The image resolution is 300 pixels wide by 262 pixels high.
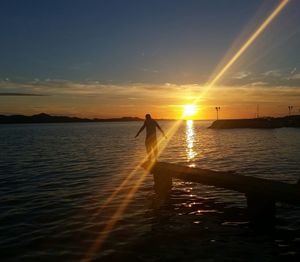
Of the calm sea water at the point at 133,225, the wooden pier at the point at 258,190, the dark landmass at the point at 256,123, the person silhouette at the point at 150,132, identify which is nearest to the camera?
the calm sea water at the point at 133,225

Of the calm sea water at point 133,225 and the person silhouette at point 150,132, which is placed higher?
the person silhouette at point 150,132

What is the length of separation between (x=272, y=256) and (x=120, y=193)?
1038cm

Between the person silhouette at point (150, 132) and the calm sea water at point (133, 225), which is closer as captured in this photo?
the calm sea water at point (133, 225)

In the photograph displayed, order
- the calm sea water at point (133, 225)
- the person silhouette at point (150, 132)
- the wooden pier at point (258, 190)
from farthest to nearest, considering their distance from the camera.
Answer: the person silhouette at point (150, 132) < the wooden pier at point (258, 190) < the calm sea water at point (133, 225)

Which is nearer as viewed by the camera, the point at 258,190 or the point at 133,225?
the point at 133,225

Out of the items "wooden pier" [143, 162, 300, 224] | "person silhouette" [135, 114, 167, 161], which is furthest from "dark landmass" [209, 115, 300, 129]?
"wooden pier" [143, 162, 300, 224]

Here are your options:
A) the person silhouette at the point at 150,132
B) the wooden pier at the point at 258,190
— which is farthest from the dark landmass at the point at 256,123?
the wooden pier at the point at 258,190

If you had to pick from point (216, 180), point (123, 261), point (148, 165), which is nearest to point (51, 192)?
point (148, 165)

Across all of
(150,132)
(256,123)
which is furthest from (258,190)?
(256,123)

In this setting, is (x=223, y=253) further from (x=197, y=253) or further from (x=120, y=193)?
(x=120, y=193)

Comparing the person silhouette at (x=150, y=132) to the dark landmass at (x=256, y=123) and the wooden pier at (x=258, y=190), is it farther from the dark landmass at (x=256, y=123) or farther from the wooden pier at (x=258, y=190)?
the dark landmass at (x=256, y=123)

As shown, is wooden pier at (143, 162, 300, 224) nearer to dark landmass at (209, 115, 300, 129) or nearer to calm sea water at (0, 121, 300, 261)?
calm sea water at (0, 121, 300, 261)

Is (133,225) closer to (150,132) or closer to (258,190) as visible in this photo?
(258,190)

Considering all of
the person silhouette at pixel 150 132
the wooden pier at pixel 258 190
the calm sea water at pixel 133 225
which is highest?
the person silhouette at pixel 150 132
